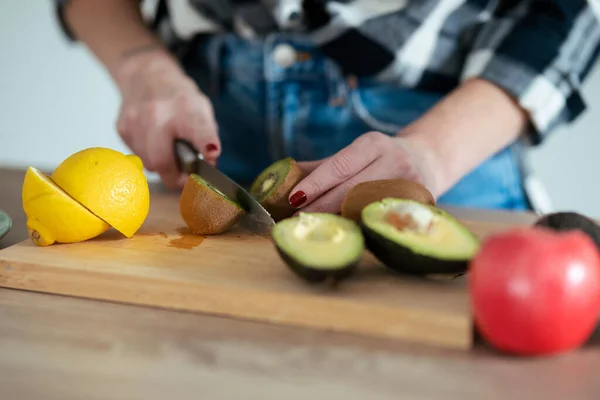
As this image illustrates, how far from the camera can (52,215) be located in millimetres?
765

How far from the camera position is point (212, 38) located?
1229 mm

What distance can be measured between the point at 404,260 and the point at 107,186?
13.6 inches

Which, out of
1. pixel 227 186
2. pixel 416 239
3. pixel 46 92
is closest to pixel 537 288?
pixel 416 239

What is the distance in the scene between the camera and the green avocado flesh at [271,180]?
2.87 ft

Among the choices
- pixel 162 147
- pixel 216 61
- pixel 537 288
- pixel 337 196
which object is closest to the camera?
pixel 537 288

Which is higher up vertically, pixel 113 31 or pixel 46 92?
pixel 113 31

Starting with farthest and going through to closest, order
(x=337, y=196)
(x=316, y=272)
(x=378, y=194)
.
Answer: (x=337, y=196) < (x=378, y=194) < (x=316, y=272)

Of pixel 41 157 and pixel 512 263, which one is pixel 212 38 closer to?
pixel 512 263

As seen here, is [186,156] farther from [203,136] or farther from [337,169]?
[337,169]

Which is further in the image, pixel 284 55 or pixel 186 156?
pixel 284 55

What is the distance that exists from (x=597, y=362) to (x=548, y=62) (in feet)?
2.15

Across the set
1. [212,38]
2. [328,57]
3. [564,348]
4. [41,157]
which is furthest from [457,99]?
[41,157]

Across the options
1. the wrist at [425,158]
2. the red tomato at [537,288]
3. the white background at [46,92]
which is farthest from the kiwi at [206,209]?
the white background at [46,92]

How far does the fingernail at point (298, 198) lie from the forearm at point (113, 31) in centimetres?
50
